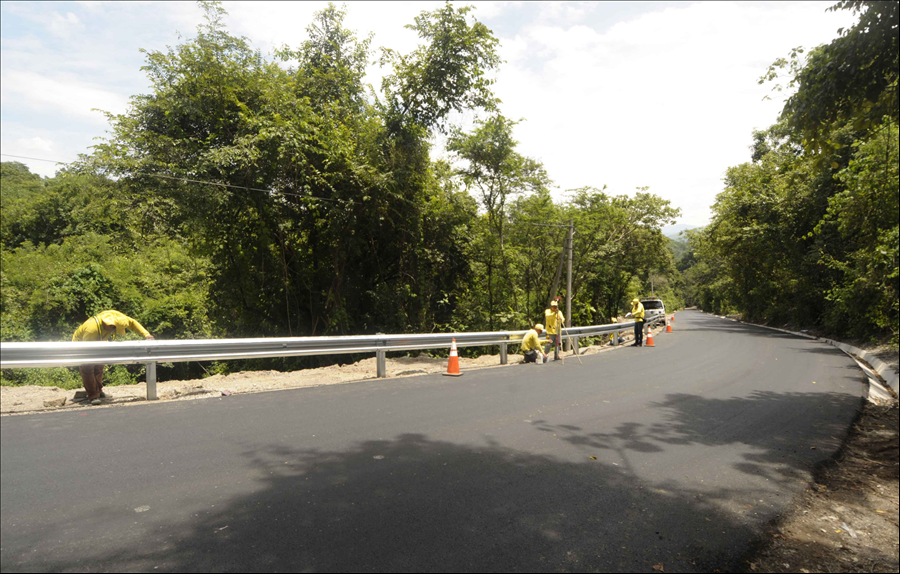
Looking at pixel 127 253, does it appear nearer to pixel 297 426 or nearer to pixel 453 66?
pixel 453 66

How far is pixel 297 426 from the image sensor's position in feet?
18.5

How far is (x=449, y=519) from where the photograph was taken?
3439 mm

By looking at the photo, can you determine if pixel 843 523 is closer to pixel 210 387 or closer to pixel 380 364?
pixel 380 364

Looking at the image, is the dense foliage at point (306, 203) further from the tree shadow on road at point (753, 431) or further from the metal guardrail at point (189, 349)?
the tree shadow on road at point (753, 431)

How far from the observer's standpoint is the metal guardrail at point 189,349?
15.9 ft

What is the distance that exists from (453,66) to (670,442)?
12.8 m

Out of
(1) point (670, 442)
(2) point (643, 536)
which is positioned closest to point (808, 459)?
(1) point (670, 442)

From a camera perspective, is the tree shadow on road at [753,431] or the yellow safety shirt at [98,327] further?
the yellow safety shirt at [98,327]

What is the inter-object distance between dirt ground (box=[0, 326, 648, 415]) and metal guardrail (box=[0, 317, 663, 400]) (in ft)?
1.39

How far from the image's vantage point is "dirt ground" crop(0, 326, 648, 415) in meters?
5.52

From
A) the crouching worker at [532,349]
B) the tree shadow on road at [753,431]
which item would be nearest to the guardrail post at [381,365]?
the crouching worker at [532,349]

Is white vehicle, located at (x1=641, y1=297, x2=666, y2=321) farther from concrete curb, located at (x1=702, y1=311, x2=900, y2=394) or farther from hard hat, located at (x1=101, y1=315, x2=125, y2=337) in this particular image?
hard hat, located at (x1=101, y1=315, x2=125, y2=337)

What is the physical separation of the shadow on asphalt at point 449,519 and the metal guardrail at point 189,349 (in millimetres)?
→ 2414

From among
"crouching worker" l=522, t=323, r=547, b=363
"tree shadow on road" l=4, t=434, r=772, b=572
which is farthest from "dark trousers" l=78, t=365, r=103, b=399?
"crouching worker" l=522, t=323, r=547, b=363
